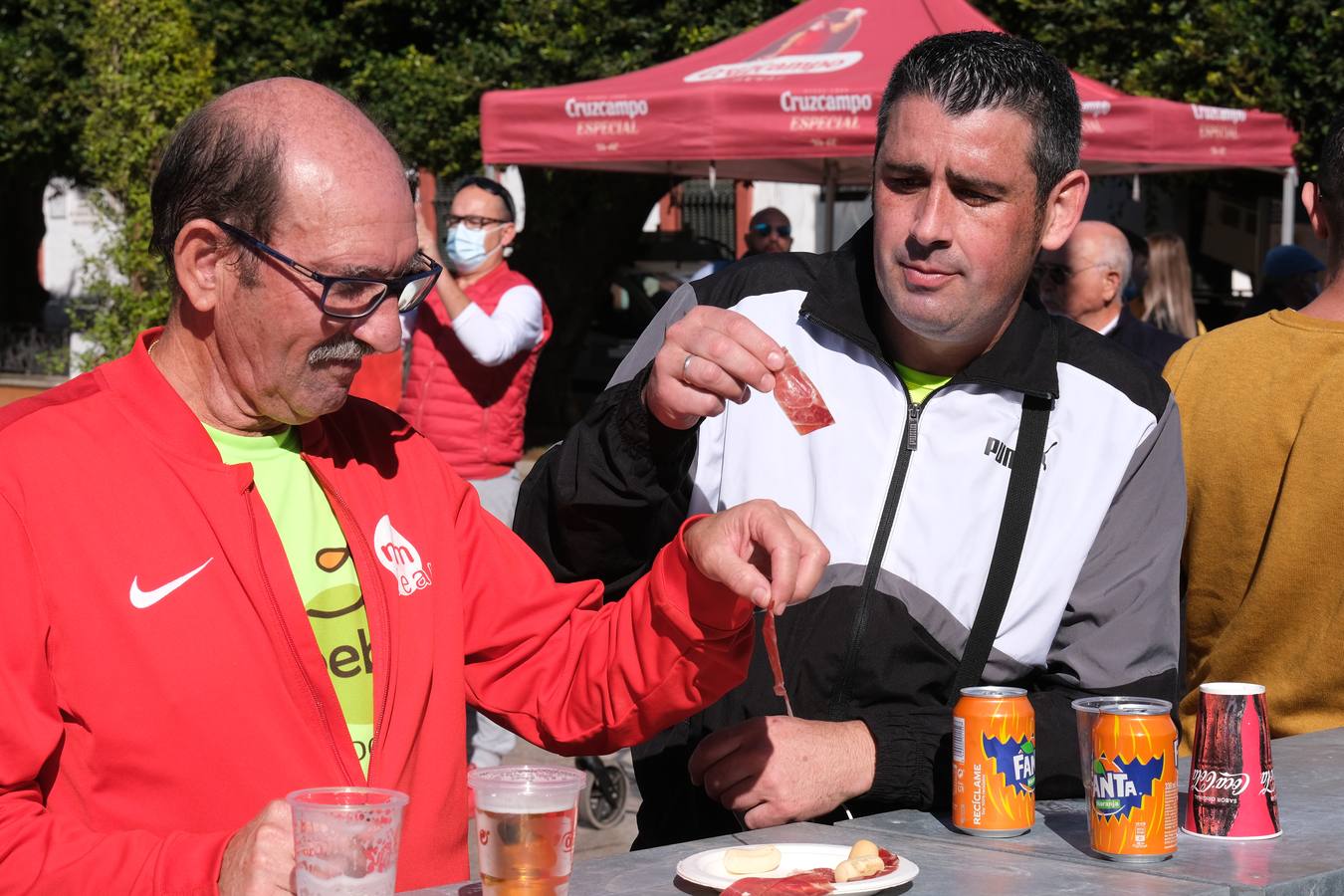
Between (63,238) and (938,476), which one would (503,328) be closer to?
(938,476)

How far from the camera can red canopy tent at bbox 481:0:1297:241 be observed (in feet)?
27.1

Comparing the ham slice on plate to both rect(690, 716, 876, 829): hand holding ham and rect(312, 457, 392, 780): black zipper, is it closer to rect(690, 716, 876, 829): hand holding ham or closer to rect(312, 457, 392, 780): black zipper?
rect(690, 716, 876, 829): hand holding ham

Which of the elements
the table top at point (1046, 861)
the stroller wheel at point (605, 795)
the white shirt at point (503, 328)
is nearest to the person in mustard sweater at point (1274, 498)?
the table top at point (1046, 861)

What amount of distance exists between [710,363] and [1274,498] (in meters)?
1.62

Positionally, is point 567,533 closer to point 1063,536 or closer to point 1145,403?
point 1063,536

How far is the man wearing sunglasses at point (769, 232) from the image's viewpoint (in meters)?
10.6

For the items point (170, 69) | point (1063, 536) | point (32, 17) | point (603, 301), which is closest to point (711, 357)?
point (1063, 536)

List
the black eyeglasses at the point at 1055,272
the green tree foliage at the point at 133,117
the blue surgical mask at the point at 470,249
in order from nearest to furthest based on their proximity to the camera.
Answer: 1. the black eyeglasses at the point at 1055,272
2. the blue surgical mask at the point at 470,249
3. the green tree foliage at the point at 133,117

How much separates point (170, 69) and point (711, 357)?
15.2 meters

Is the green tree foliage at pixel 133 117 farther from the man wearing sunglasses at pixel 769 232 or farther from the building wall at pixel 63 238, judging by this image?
the building wall at pixel 63 238

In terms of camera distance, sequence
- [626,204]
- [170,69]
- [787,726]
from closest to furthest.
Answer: [787,726] < [170,69] < [626,204]

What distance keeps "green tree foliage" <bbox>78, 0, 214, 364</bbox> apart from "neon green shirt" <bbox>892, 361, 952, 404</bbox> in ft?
44.9

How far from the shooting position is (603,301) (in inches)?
763

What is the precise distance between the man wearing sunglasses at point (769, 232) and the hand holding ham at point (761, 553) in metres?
8.17
